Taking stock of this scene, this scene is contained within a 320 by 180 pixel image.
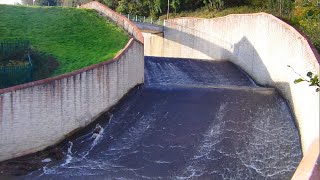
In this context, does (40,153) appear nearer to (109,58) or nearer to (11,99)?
(11,99)

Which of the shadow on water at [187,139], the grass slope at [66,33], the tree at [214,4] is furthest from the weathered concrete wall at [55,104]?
the tree at [214,4]

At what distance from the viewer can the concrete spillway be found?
11.5 m

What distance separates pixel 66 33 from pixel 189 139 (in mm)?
9283

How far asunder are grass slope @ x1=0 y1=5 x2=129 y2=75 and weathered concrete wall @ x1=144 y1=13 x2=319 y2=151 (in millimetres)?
6154

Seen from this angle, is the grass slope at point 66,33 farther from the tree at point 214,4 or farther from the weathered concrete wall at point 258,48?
the tree at point 214,4

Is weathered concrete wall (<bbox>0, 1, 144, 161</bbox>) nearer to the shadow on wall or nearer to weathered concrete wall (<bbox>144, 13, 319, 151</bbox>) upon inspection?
weathered concrete wall (<bbox>144, 13, 319, 151</bbox>)

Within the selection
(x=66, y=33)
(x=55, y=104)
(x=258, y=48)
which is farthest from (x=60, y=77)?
(x=258, y=48)

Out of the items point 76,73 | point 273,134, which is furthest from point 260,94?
point 76,73

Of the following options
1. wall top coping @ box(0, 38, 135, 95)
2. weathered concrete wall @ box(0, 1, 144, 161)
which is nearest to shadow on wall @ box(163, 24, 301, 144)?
wall top coping @ box(0, 38, 135, 95)

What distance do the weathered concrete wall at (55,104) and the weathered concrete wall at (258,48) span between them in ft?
20.0

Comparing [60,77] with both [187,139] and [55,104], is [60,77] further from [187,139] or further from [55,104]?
[187,139]

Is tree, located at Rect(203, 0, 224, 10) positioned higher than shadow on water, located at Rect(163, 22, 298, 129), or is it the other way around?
tree, located at Rect(203, 0, 224, 10)

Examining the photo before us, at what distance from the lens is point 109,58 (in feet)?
52.7

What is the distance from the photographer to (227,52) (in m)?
23.7
